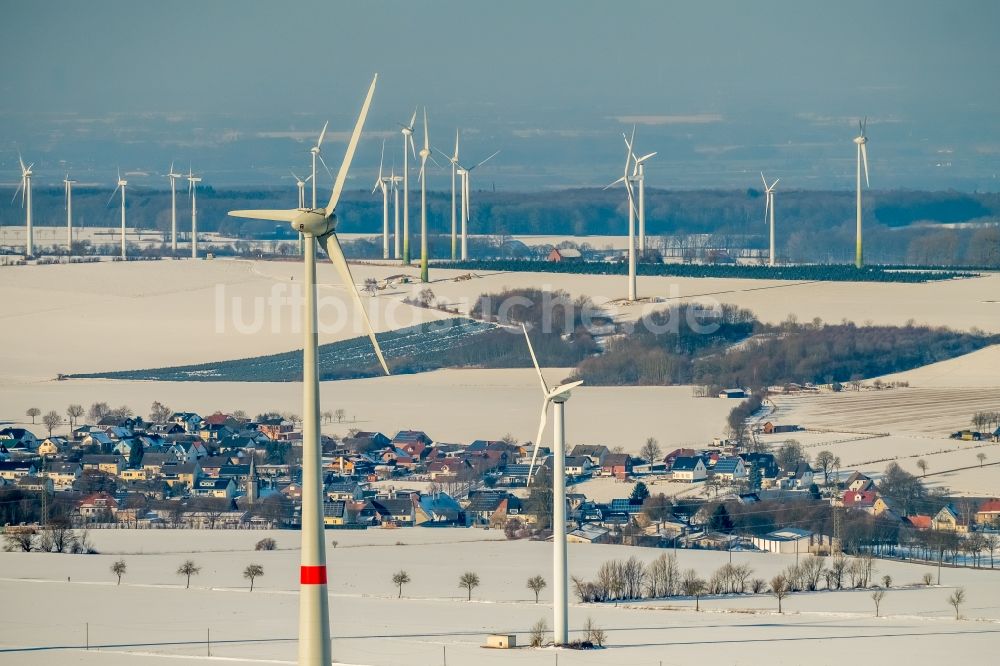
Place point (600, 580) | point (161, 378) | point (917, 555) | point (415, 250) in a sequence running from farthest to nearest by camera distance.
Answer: point (415, 250)
point (161, 378)
point (917, 555)
point (600, 580)

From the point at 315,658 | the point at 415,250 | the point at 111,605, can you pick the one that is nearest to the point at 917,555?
the point at 111,605

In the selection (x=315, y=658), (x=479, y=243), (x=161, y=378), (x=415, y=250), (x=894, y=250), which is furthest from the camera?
(x=479, y=243)

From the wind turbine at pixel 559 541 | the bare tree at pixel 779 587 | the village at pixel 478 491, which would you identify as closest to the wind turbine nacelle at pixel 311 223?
the wind turbine at pixel 559 541

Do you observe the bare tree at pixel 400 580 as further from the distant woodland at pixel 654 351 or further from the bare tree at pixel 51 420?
the distant woodland at pixel 654 351

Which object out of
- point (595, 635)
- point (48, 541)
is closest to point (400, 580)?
point (595, 635)

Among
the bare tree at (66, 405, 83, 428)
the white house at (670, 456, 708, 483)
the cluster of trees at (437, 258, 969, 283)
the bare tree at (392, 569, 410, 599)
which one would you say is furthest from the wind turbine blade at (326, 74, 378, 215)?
the cluster of trees at (437, 258, 969, 283)

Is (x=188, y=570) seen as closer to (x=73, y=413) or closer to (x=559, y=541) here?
(x=559, y=541)

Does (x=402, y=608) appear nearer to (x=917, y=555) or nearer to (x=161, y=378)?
(x=917, y=555)
